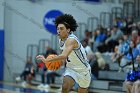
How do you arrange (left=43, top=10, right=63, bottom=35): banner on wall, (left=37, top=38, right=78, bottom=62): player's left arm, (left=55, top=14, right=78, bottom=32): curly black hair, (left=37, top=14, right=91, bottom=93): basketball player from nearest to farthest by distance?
(left=37, top=38, right=78, bottom=62): player's left arm → (left=37, top=14, right=91, bottom=93): basketball player → (left=55, top=14, right=78, bottom=32): curly black hair → (left=43, top=10, right=63, bottom=35): banner on wall

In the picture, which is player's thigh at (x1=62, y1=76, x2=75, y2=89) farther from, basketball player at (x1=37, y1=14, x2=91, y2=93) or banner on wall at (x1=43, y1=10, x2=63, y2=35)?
banner on wall at (x1=43, y1=10, x2=63, y2=35)

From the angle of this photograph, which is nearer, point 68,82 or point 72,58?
point 68,82

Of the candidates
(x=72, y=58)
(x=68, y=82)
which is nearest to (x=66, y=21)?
(x=72, y=58)

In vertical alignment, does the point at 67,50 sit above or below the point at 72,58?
above

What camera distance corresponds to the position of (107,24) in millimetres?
20844

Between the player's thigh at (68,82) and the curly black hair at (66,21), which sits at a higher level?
the curly black hair at (66,21)

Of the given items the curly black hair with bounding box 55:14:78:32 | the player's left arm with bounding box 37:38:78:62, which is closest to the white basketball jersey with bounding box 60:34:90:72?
the player's left arm with bounding box 37:38:78:62

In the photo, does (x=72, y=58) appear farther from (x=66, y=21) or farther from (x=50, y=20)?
(x=50, y=20)

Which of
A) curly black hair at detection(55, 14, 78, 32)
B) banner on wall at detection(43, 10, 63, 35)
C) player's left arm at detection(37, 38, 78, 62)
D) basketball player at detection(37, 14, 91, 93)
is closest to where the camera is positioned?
player's left arm at detection(37, 38, 78, 62)

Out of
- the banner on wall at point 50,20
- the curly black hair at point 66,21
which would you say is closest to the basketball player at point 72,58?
the curly black hair at point 66,21

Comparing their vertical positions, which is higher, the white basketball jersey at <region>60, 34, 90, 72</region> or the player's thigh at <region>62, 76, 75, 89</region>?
the white basketball jersey at <region>60, 34, 90, 72</region>

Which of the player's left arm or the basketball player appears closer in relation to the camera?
the player's left arm

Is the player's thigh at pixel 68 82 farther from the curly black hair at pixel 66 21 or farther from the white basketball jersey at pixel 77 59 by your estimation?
the curly black hair at pixel 66 21

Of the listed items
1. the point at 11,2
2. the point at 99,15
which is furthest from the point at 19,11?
the point at 99,15
